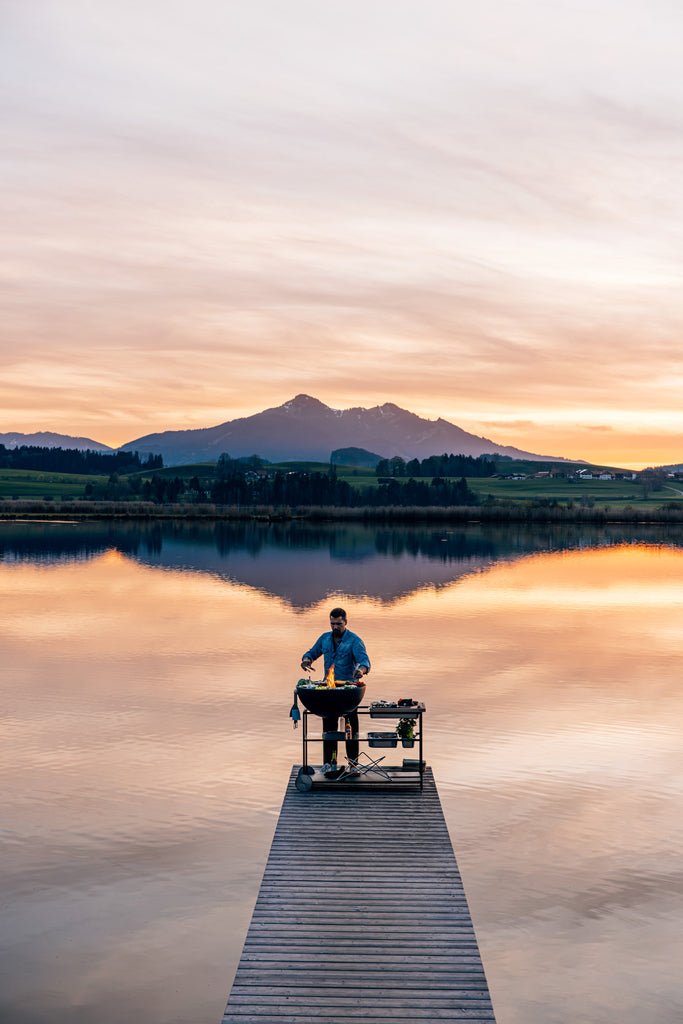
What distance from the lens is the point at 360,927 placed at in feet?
37.6

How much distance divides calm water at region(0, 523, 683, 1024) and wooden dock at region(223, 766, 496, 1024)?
3.31ft

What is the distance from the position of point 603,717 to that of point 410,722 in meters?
9.92

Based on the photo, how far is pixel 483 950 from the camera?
41.1ft

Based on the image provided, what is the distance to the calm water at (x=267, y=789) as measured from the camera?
38.9 feet

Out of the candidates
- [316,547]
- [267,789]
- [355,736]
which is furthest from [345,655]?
[316,547]

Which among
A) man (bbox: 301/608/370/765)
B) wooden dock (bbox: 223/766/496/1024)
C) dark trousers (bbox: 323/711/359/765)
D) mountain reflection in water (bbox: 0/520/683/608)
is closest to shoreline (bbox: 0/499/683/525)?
mountain reflection in water (bbox: 0/520/683/608)

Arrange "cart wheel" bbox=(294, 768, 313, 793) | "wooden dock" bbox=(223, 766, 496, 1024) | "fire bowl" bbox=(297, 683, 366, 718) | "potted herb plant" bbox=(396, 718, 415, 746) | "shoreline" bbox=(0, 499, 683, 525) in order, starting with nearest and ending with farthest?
"wooden dock" bbox=(223, 766, 496, 1024) → "fire bowl" bbox=(297, 683, 366, 718) → "cart wheel" bbox=(294, 768, 313, 793) → "potted herb plant" bbox=(396, 718, 415, 746) → "shoreline" bbox=(0, 499, 683, 525)

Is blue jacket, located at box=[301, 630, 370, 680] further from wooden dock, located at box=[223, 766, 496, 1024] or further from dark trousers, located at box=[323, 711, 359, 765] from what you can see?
wooden dock, located at box=[223, 766, 496, 1024]

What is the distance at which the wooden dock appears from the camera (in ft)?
32.0

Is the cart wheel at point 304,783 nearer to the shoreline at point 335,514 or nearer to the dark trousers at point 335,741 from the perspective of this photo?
the dark trousers at point 335,741

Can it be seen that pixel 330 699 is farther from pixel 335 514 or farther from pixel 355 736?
pixel 335 514

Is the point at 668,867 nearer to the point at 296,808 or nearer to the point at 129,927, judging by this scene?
the point at 296,808

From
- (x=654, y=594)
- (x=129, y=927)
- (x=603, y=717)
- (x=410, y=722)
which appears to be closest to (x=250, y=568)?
(x=654, y=594)

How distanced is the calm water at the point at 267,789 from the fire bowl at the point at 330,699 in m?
2.58
